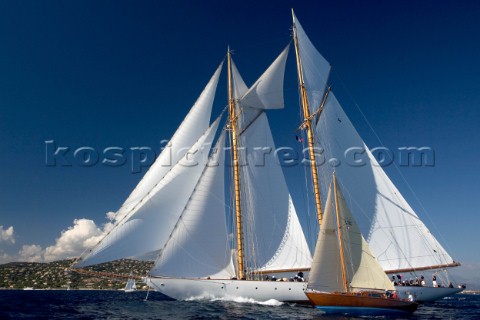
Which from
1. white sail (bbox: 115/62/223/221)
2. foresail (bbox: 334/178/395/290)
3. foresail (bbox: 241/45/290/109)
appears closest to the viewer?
foresail (bbox: 334/178/395/290)

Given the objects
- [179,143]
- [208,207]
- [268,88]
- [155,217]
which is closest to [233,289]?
[208,207]

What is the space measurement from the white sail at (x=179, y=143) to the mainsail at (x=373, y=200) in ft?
41.7

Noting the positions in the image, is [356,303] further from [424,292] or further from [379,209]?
[424,292]

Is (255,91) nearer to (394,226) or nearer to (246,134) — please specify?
(246,134)

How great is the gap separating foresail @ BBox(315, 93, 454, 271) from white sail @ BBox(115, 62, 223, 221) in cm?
1365

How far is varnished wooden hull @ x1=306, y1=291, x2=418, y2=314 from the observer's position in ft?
74.8

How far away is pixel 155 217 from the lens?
28.6 metres

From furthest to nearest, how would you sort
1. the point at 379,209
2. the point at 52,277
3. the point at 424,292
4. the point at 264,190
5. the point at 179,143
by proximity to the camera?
1. the point at 52,277
2. the point at 264,190
3. the point at 379,209
4. the point at 179,143
5. the point at 424,292

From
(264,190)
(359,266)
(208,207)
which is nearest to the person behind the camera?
(359,266)

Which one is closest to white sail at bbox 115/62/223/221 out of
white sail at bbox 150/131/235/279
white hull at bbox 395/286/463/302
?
white sail at bbox 150/131/235/279

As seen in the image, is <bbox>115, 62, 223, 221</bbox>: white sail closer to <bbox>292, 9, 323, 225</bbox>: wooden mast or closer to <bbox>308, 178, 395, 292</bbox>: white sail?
<bbox>292, 9, 323, 225</bbox>: wooden mast

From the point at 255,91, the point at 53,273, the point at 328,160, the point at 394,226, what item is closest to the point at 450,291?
the point at 394,226

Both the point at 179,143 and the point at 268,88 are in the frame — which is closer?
the point at 179,143

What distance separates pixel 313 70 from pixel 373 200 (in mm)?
16676
